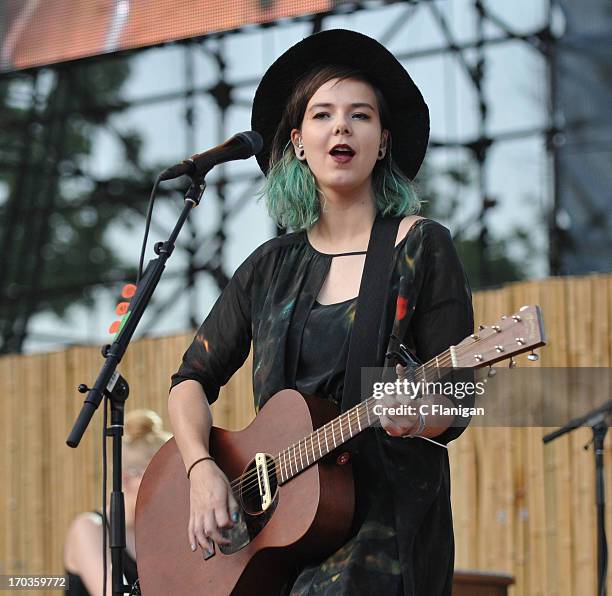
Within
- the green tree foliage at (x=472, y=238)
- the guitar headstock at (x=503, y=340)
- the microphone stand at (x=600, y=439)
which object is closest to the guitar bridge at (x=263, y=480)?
the guitar headstock at (x=503, y=340)

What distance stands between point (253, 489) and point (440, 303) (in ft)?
2.13

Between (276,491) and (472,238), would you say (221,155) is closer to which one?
(276,491)

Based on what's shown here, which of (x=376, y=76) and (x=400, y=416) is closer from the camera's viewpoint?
(x=400, y=416)

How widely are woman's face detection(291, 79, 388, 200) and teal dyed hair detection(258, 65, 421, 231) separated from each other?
34 millimetres

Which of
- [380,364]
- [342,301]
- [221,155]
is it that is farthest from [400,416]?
[221,155]

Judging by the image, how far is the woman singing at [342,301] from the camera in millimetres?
2691

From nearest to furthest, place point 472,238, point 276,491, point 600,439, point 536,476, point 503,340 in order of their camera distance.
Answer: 1. point 503,340
2. point 276,491
3. point 600,439
4. point 536,476
5. point 472,238

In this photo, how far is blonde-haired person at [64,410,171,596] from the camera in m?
4.82

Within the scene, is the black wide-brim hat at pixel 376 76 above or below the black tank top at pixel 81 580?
above

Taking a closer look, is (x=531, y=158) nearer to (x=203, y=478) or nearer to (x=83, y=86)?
(x=83, y=86)

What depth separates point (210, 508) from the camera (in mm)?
2963

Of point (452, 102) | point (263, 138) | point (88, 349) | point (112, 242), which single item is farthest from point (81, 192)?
point (263, 138)

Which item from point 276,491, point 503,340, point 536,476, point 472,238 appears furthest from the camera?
point 472,238

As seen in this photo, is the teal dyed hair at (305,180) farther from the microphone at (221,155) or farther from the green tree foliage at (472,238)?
the green tree foliage at (472,238)
